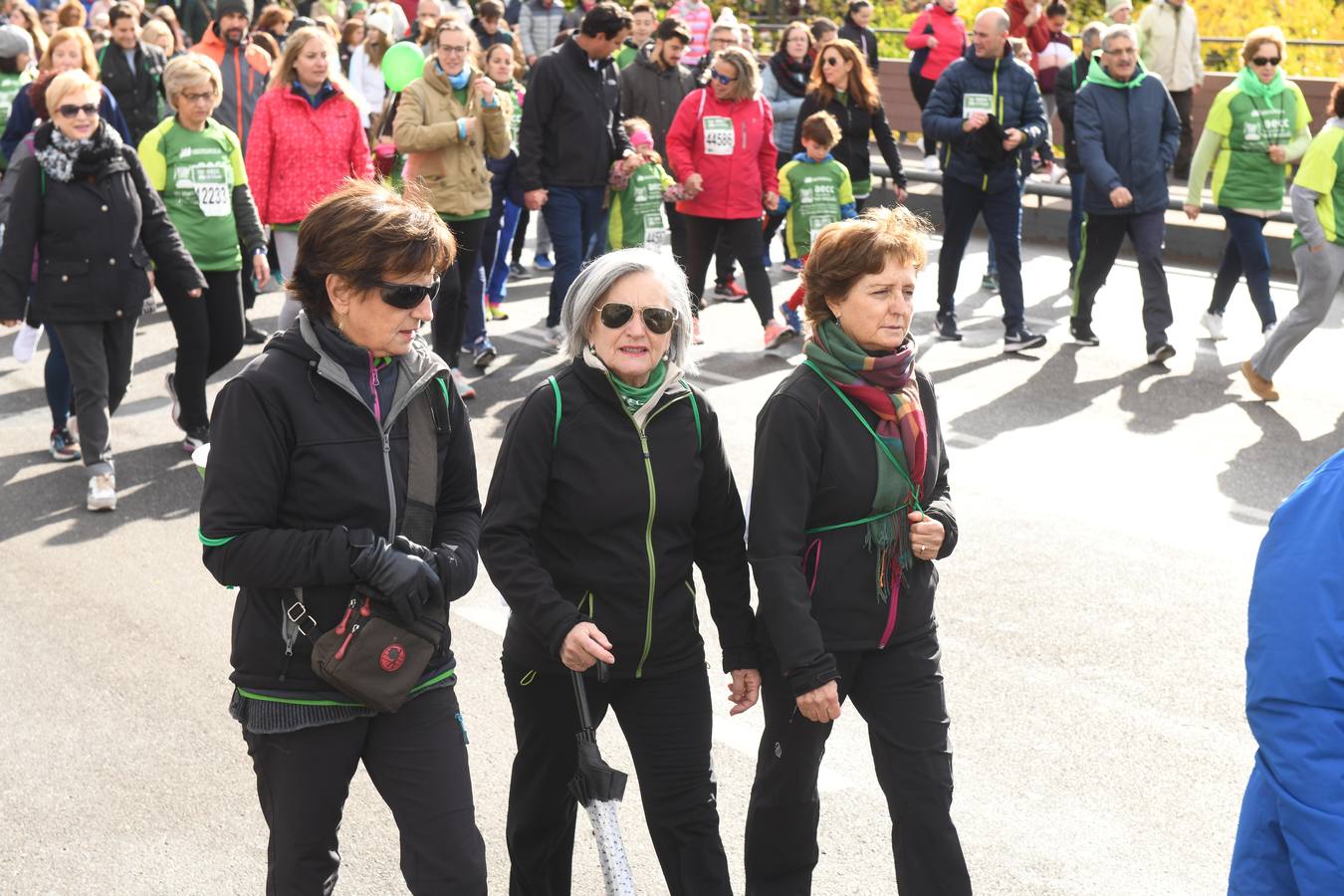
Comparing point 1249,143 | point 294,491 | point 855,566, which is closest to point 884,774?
point 855,566

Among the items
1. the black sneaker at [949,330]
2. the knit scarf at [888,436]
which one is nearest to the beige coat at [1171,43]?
the black sneaker at [949,330]

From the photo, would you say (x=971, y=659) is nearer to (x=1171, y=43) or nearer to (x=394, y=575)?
(x=394, y=575)

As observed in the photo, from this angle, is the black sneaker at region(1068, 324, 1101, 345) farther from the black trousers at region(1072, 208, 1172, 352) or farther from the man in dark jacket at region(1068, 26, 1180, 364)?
the man in dark jacket at region(1068, 26, 1180, 364)

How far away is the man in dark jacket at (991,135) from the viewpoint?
11016 mm

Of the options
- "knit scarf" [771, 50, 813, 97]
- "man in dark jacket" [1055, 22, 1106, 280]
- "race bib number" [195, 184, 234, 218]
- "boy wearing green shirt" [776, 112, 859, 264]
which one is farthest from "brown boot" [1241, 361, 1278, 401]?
"knit scarf" [771, 50, 813, 97]

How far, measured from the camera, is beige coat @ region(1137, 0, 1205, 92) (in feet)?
50.8

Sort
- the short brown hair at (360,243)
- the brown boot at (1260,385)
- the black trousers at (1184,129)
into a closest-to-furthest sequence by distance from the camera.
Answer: the short brown hair at (360,243) < the brown boot at (1260,385) < the black trousers at (1184,129)

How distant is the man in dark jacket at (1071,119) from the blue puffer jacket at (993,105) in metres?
1.33

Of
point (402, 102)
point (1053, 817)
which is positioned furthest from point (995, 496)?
point (402, 102)

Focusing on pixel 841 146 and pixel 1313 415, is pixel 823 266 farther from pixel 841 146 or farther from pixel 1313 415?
pixel 841 146

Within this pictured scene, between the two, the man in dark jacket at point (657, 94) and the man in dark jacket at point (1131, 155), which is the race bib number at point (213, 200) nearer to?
the man in dark jacket at point (657, 94)

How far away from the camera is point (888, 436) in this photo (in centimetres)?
381

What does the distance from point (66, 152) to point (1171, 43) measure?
11.4 m

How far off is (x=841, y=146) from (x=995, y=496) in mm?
5110
